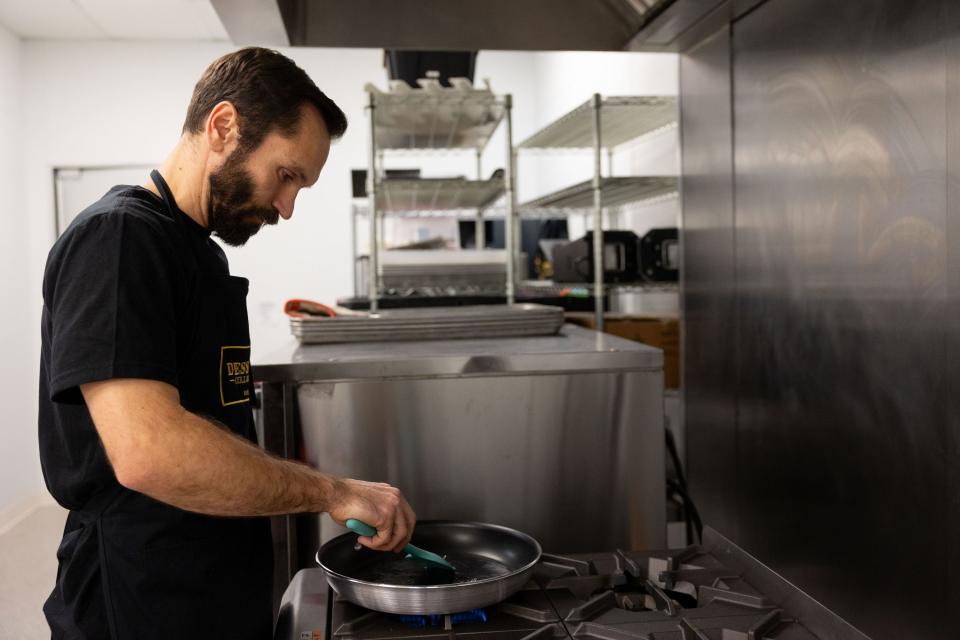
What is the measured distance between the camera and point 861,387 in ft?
3.51

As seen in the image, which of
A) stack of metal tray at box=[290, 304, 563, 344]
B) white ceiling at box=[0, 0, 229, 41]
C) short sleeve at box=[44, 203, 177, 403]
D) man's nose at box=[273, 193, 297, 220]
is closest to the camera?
short sleeve at box=[44, 203, 177, 403]

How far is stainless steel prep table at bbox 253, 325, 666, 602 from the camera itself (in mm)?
1324

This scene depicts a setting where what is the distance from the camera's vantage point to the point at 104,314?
2.63ft

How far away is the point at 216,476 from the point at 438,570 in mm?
287

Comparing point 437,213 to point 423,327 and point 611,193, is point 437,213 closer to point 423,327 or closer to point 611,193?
point 611,193

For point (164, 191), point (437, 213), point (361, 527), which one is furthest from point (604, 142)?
point (361, 527)

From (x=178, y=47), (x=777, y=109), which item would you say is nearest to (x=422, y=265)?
(x=777, y=109)

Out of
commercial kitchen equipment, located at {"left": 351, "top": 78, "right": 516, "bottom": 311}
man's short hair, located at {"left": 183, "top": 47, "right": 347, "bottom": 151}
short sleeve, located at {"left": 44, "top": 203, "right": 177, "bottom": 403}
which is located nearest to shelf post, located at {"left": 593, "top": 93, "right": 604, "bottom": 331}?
commercial kitchen equipment, located at {"left": 351, "top": 78, "right": 516, "bottom": 311}

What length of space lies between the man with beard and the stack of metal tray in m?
0.55

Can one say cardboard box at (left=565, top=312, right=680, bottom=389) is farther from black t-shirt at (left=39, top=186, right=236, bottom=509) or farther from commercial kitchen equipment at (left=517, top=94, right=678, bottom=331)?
black t-shirt at (left=39, top=186, right=236, bottom=509)

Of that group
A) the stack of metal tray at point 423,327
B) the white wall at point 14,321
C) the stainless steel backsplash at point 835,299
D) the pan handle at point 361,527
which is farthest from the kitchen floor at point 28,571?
the stainless steel backsplash at point 835,299

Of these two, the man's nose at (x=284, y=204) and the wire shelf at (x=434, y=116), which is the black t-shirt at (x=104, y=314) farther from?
the wire shelf at (x=434, y=116)

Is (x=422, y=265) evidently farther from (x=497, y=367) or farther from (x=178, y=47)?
(x=178, y=47)

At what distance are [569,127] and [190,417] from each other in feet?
6.96
